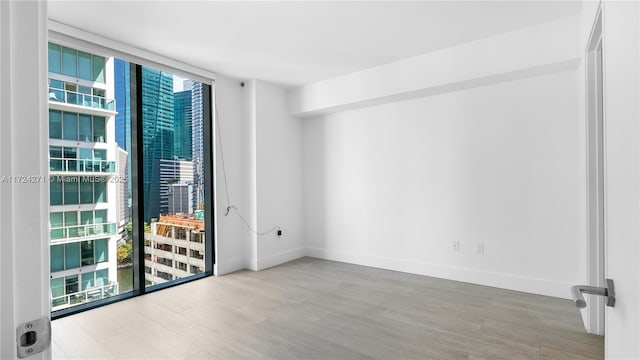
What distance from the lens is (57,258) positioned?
2.95 meters

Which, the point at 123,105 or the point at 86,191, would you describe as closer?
the point at 86,191

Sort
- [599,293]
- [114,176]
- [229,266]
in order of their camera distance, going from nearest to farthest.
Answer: [599,293]
[114,176]
[229,266]

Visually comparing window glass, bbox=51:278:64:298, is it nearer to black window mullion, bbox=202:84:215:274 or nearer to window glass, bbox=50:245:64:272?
window glass, bbox=50:245:64:272

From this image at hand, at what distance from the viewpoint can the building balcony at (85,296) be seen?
2.94 meters

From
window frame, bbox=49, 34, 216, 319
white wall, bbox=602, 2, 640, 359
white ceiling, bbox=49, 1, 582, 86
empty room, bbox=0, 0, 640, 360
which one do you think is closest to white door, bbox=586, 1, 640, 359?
white wall, bbox=602, 2, 640, 359

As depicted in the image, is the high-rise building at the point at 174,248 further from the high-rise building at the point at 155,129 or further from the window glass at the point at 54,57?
the window glass at the point at 54,57

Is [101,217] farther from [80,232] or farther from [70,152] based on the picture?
[70,152]

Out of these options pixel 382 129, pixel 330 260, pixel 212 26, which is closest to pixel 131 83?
pixel 212 26

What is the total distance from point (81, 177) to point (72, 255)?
28.7 inches

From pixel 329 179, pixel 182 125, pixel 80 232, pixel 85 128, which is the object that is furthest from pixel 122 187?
pixel 329 179

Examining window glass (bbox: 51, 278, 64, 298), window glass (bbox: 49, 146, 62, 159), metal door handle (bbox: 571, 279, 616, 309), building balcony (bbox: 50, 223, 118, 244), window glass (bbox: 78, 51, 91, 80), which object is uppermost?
window glass (bbox: 78, 51, 91, 80)

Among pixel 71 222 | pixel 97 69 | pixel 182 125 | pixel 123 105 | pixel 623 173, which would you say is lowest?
pixel 71 222

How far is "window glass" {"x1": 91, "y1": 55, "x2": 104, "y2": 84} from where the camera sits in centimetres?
318

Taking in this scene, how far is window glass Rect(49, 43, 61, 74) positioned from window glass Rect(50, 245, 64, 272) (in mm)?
1579
